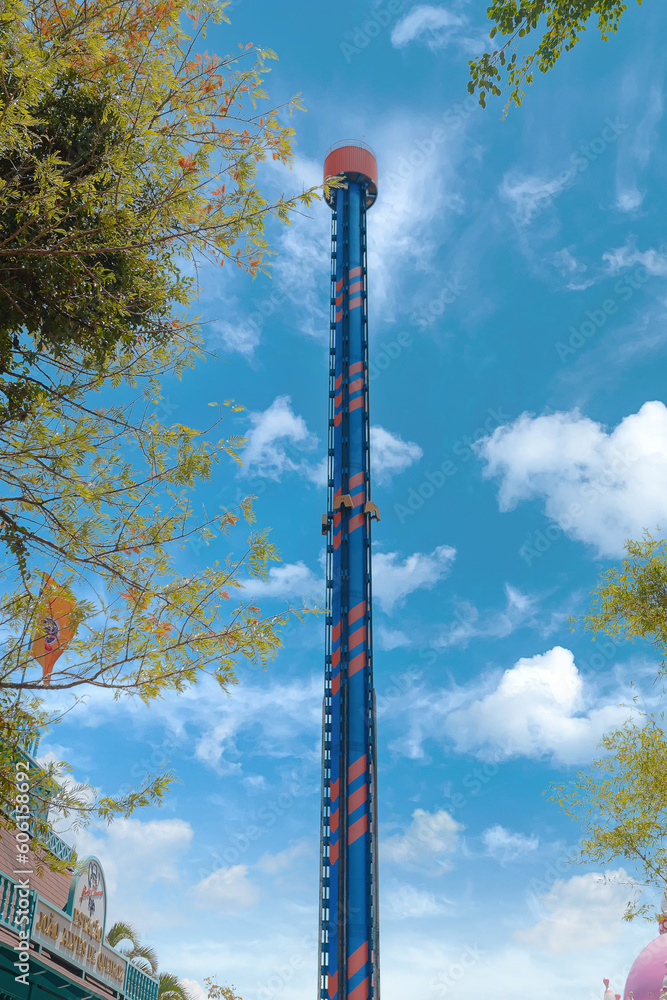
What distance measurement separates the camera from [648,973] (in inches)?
946

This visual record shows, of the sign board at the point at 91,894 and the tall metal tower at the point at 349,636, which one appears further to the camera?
the tall metal tower at the point at 349,636

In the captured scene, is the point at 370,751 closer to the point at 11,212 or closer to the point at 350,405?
the point at 350,405

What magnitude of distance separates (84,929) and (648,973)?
1814 centimetres

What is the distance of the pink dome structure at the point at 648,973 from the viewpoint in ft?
77.4

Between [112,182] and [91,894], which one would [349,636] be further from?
[112,182]

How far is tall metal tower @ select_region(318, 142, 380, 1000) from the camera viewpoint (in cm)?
2561

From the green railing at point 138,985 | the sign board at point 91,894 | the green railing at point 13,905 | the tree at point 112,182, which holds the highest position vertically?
the tree at point 112,182

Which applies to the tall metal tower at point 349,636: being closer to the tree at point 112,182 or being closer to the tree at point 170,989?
the tree at point 170,989

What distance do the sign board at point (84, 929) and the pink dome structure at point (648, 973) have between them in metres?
16.1

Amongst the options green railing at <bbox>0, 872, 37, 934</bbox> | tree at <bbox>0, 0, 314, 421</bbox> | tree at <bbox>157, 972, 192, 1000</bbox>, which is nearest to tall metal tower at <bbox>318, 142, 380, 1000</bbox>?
tree at <bbox>157, 972, 192, 1000</bbox>

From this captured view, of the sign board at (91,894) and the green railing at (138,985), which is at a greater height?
the sign board at (91,894)

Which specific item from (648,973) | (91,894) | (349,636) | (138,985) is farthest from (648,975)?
(91,894)

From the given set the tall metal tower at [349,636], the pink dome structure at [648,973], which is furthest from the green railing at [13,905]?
the pink dome structure at [648,973]

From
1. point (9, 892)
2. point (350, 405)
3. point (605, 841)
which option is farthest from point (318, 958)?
point (350, 405)
